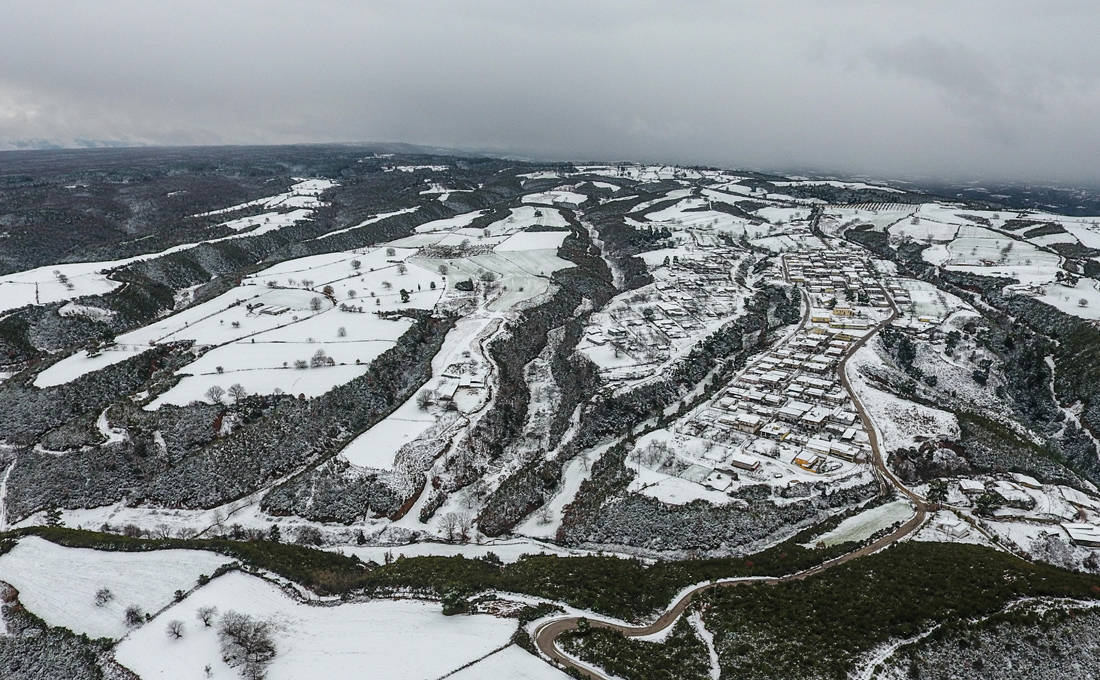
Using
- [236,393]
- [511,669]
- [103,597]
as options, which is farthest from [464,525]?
[236,393]

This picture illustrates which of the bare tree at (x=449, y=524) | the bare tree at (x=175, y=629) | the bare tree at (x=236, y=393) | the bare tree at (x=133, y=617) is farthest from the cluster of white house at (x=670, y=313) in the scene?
the bare tree at (x=133, y=617)

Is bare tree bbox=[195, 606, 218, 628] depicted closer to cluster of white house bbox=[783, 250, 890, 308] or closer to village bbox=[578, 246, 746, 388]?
village bbox=[578, 246, 746, 388]

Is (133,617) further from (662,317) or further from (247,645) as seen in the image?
(662,317)

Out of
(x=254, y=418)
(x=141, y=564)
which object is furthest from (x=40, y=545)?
(x=254, y=418)

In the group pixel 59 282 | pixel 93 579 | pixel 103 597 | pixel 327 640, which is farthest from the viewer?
pixel 59 282

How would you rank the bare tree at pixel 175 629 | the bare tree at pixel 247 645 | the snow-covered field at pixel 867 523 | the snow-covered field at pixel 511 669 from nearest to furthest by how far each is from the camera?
the snow-covered field at pixel 511 669 → the bare tree at pixel 247 645 → the bare tree at pixel 175 629 → the snow-covered field at pixel 867 523

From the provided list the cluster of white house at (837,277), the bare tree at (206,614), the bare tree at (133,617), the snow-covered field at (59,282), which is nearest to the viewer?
the bare tree at (206,614)

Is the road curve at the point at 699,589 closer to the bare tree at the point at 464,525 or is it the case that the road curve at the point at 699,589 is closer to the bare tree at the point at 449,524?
the bare tree at the point at 464,525
